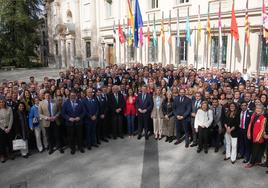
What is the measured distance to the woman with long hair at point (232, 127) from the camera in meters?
7.07

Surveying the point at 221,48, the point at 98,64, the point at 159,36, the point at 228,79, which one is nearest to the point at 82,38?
the point at 98,64

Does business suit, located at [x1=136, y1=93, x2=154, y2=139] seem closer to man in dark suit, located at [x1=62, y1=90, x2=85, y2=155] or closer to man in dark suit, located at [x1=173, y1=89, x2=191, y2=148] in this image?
man in dark suit, located at [x1=173, y1=89, x2=191, y2=148]

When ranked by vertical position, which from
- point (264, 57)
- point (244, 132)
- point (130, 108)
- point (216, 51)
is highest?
point (216, 51)

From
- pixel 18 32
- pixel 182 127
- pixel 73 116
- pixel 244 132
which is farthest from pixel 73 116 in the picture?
pixel 18 32

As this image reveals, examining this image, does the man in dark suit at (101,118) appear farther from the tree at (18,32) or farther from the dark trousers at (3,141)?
the tree at (18,32)

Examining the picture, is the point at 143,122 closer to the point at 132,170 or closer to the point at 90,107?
Answer: the point at 90,107

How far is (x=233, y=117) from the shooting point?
23.2ft

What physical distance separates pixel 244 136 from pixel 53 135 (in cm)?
525

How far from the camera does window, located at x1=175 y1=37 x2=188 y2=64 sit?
61.0 feet

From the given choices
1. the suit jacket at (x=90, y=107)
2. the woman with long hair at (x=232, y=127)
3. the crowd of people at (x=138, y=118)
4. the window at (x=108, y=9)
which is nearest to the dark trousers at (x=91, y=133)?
the crowd of people at (x=138, y=118)

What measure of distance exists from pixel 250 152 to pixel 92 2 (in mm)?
26164

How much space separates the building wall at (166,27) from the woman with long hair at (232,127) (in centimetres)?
793

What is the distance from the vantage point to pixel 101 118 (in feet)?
28.7

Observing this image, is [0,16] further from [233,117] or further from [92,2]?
[233,117]
